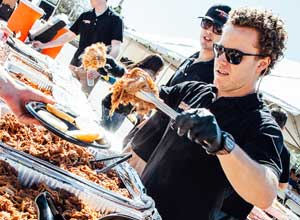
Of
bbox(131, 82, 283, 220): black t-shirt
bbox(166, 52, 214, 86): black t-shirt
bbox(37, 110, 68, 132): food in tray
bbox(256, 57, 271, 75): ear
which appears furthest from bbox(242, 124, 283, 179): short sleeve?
bbox(166, 52, 214, 86): black t-shirt

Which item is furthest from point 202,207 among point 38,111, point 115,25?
point 115,25

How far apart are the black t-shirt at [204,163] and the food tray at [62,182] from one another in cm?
28

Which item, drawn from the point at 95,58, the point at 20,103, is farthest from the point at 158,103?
the point at 95,58

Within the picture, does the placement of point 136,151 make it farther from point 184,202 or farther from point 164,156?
point 184,202

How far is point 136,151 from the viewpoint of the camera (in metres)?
2.54

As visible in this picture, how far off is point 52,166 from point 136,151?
1244mm

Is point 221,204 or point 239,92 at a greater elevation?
Answer: point 239,92

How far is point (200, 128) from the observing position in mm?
1176

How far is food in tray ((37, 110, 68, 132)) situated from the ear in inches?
Result: 33.1

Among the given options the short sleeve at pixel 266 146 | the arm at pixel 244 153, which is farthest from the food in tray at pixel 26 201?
the short sleeve at pixel 266 146

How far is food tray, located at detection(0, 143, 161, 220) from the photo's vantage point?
48.3 inches

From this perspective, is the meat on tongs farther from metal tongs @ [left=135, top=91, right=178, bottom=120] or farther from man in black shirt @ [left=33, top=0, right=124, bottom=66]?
man in black shirt @ [left=33, top=0, right=124, bottom=66]

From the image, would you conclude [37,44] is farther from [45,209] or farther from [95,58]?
[45,209]

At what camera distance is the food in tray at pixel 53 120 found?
1441 mm
